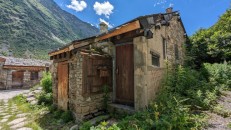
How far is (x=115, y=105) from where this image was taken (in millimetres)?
5430

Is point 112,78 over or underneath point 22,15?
underneath

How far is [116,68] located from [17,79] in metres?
16.4

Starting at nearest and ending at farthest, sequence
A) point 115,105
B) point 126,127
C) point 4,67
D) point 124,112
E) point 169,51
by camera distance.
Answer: point 126,127
point 124,112
point 115,105
point 169,51
point 4,67

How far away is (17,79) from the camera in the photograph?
57.9ft

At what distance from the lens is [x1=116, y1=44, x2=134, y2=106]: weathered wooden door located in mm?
5355

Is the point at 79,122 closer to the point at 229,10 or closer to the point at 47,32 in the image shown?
→ the point at 229,10

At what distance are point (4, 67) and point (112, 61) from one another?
15.6m

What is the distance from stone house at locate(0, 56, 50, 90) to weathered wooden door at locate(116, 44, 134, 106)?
15895 mm

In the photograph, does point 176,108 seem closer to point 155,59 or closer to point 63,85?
point 155,59

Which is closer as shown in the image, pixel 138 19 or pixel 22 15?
pixel 138 19

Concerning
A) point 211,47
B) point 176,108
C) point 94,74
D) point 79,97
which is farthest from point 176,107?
point 211,47

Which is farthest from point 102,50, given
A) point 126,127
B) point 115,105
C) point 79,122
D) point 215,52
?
point 215,52

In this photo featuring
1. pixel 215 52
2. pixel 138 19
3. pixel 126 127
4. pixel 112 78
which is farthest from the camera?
pixel 215 52

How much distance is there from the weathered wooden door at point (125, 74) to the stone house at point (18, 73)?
15895 mm
